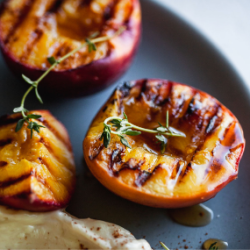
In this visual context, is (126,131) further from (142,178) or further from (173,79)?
(173,79)

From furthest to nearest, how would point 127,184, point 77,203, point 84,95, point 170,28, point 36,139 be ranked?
point 170,28, point 84,95, point 77,203, point 36,139, point 127,184

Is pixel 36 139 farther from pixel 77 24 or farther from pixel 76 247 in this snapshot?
pixel 77 24

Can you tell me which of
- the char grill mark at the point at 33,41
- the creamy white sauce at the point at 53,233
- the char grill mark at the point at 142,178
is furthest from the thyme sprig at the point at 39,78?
the char grill mark at the point at 142,178

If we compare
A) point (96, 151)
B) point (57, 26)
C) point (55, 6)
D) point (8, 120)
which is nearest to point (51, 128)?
point (8, 120)

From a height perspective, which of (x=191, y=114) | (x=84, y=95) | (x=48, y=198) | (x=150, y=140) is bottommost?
(x=48, y=198)

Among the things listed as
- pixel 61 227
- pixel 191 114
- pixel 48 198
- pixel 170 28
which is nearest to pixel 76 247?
pixel 61 227

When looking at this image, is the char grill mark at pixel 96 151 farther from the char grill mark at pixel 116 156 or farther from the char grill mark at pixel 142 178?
the char grill mark at pixel 142 178
